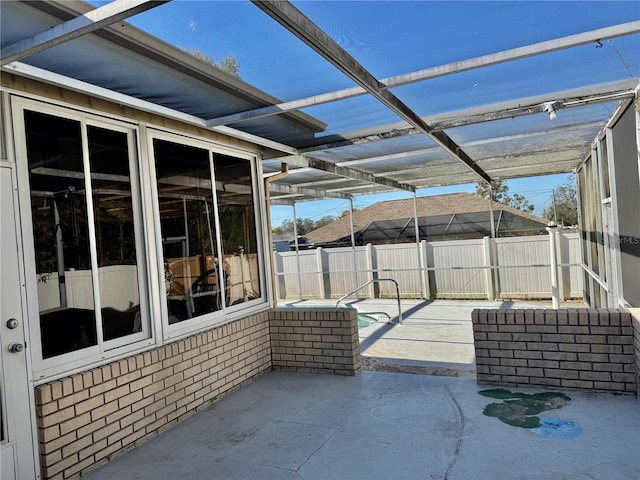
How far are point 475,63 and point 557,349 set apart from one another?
7.58ft

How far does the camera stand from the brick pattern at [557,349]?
3.17 metres

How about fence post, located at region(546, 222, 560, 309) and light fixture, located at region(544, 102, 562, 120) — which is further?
fence post, located at region(546, 222, 560, 309)

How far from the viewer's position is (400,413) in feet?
10.3

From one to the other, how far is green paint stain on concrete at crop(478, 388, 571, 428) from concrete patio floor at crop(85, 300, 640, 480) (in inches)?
2.7

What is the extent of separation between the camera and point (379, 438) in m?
2.75

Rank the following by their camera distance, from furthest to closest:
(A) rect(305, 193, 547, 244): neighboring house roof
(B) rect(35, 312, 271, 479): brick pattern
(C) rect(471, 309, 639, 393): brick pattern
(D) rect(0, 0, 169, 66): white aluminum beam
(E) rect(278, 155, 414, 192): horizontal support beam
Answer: (A) rect(305, 193, 547, 244): neighboring house roof
(E) rect(278, 155, 414, 192): horizontal support beam
(C) rect(471, 309, 639, 393): brick pattern
(B) rect(35, 312, 271, 479): brick pattern
(D) rect(0, 0, 169, 66): white aluminum beam

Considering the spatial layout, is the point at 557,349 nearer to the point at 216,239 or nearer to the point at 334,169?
the point at 216,239

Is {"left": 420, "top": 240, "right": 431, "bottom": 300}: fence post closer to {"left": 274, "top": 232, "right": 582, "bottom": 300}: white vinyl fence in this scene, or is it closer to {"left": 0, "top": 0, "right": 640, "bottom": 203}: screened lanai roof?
{"left": 274, "top": 232, "right": 582, "bottom": 300}: white vinyl fence

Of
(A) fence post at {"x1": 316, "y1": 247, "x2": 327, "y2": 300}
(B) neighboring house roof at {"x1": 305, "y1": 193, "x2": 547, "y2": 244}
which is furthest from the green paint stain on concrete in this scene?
(A) fence post at {"x1": 316, "y1": 247, "x2": 327, "y2": 300}

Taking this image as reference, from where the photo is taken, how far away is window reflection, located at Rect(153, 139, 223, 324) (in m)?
3.37

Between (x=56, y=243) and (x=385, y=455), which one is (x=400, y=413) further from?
(x=56, y=243)

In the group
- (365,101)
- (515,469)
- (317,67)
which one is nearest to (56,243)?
(317,67)

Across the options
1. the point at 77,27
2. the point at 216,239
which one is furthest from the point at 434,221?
the point at 77,27

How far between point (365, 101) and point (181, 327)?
7.49 ft
